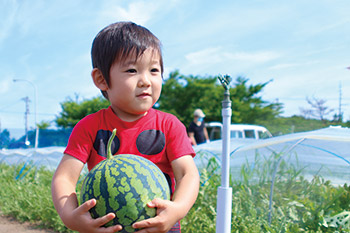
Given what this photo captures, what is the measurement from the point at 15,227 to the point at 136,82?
4314 mm

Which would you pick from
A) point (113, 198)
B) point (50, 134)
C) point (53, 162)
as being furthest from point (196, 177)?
point (50, 134)

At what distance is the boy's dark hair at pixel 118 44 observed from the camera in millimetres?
1589

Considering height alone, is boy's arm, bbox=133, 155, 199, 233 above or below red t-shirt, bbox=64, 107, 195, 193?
below

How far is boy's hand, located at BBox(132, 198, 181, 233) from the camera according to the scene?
4.28 feet

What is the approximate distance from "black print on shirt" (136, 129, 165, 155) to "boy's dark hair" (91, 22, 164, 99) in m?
0.32

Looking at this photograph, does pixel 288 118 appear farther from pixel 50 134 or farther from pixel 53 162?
pixel 53 162

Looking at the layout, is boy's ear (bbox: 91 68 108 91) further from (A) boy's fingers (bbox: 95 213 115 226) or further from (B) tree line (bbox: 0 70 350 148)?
(B) tree line (bbox: 0 70 350 148)

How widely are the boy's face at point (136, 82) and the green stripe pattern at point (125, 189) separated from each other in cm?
30

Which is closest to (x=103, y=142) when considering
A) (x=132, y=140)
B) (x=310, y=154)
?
(x=132, y=140)

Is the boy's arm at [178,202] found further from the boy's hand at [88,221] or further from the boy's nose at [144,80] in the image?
the boy's nose at [144,80]

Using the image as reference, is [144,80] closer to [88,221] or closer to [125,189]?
[125,189]

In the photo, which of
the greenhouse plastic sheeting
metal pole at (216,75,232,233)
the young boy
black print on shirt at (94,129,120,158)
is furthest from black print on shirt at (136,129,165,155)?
the greenhouse plastic sheeting

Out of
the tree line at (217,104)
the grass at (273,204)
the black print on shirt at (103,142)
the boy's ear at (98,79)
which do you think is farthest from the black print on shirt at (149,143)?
the tree line at (217,104)

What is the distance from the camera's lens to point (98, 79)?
1.72 m
